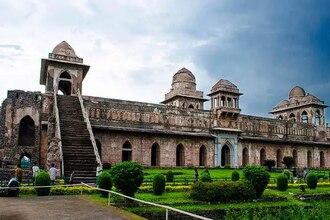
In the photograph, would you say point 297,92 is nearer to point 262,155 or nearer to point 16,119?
point 262,155

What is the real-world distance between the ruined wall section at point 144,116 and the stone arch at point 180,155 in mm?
1754

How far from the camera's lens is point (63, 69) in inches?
1270

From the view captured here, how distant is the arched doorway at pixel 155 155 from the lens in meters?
34.2

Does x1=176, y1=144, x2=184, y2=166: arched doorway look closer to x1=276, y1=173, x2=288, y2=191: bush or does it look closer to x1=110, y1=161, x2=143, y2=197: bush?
x1=276, y1=173, x2=288, y2=191: bush

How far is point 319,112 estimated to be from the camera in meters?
49.4

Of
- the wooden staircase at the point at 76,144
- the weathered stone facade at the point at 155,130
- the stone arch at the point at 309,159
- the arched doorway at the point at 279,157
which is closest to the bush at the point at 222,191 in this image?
the wooden staircase at the point at 76,144

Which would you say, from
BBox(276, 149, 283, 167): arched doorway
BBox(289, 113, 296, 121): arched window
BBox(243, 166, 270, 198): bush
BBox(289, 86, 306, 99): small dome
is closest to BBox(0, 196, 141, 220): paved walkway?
BBox(243, 166, 270, 198): bush

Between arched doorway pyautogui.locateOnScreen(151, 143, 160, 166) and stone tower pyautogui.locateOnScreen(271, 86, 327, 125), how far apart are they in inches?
956

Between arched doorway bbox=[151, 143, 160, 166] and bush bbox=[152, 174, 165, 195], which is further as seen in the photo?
arched doorway bbox=[151, 143, 160, 166]

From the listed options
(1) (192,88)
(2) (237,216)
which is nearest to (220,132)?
(1) (192,88)

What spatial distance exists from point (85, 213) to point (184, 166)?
24.8m

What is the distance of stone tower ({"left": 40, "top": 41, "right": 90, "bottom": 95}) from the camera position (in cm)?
3170

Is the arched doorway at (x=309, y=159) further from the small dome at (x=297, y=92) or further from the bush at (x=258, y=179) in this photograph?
the bush at (x=258, y=179)

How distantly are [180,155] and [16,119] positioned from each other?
51.0 ft
